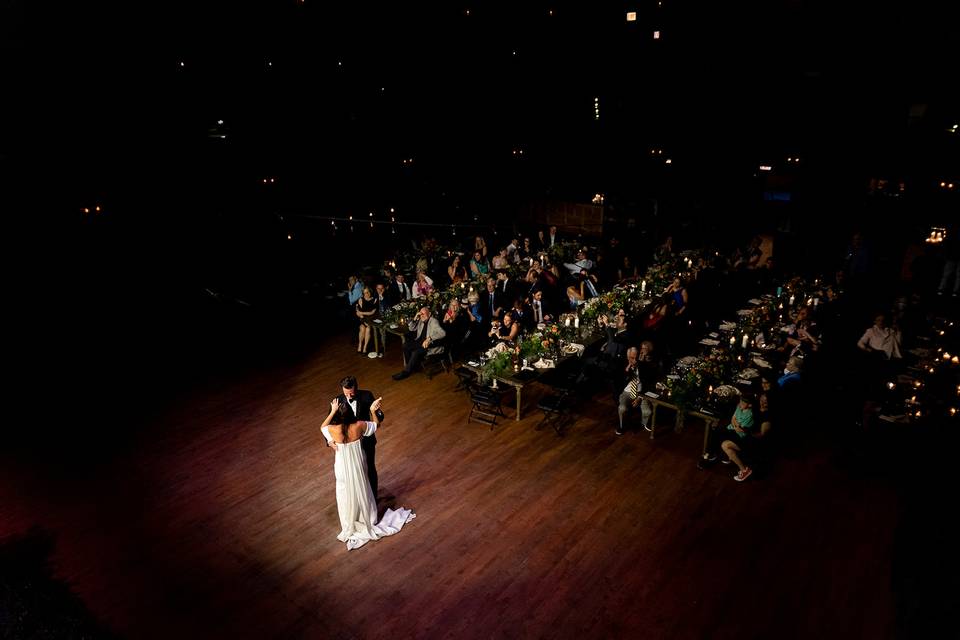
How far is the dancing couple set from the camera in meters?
5.10

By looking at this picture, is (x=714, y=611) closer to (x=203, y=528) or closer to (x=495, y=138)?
(x=203, y=528)


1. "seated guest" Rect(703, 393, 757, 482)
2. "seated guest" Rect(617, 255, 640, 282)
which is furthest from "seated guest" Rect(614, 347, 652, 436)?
"seated guest" Rect(617, 255, 640, 282)

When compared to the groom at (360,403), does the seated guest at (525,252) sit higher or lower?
higher

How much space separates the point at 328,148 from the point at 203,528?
35.6ft

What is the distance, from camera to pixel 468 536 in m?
5.52

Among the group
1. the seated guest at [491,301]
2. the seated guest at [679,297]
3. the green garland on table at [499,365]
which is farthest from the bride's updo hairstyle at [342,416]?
the seated guest at [679,297]

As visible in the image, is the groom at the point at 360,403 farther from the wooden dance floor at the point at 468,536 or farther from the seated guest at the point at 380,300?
the seated guest at the point at 380,300

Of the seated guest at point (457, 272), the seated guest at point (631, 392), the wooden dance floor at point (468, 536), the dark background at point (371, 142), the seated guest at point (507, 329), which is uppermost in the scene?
the dark background at point (371, 142)

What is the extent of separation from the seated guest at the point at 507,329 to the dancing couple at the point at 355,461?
3.40 meters

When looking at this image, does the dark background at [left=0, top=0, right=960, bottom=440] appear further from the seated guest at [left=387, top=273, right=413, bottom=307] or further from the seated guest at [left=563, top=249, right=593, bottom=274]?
the seated guest at [left=563, top=249, right=593, bottom=274]

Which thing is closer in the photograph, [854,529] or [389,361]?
[854,529]

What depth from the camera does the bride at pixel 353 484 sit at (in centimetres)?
509

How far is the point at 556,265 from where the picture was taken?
11.7 meters

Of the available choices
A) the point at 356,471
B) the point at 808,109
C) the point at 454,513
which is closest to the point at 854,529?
the point at 454,513
